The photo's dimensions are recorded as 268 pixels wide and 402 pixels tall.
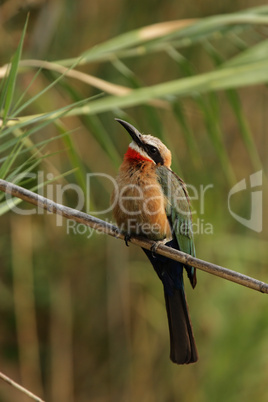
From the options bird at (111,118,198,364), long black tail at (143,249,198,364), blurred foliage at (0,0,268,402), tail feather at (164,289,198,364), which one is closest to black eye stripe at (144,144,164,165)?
bird at (111,118,198,364)

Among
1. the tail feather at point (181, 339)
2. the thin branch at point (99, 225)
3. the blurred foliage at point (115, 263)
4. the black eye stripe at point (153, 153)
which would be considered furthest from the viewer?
the blurred foliage at point (115, 263)

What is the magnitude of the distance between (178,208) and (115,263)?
5.88 ft

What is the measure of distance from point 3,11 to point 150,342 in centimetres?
210

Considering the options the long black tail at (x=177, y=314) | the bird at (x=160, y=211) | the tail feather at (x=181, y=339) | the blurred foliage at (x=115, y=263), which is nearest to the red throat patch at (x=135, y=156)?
the bird at (x=160, y=211)

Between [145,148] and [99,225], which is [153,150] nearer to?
[145,148]

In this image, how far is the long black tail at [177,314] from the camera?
7.05 ft

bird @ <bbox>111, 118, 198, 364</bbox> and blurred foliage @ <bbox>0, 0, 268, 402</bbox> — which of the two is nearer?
bird @ <bbox>111, 118, 198, 364</bbox>

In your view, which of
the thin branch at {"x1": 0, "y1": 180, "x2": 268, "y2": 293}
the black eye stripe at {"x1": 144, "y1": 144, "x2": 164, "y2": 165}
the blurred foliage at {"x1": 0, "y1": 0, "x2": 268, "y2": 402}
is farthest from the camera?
the blurred foliage at {"x1": 0, "y1": 0, "x2": 268, "y2": 402}

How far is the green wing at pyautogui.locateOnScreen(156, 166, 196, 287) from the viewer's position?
2215mm

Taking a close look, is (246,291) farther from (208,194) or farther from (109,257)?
(109,257)

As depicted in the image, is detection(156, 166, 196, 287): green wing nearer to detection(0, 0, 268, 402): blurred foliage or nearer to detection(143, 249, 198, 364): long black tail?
detection(143, 249, 198, 364): long black tail

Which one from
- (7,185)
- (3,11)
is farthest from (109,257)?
(7,185)

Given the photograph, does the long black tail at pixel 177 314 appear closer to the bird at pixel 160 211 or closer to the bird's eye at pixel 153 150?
the bird at pixel 160 211

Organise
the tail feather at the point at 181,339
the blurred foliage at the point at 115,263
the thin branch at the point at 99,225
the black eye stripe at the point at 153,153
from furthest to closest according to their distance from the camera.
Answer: the blurred foliage at the point at 115,263
the black eye stripe at the point at 153,153
the tail feather at the point at 181,339
the thin branch at the point at 99,225
